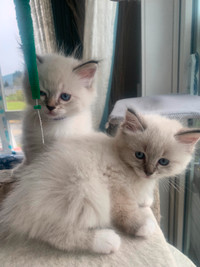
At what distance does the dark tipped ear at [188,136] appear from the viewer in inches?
27.7

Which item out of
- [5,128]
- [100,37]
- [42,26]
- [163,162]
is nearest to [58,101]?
[163,162]

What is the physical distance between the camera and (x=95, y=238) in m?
0.63

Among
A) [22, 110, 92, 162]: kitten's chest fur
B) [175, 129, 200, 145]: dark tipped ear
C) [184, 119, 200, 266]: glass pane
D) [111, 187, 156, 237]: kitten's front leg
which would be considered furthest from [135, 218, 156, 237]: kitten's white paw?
[184, 119, 200, 266]: glass pane

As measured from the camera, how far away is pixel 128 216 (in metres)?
0.69

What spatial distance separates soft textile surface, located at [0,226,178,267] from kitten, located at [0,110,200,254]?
0.02 metres

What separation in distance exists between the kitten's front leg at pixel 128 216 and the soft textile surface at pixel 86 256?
0.11ft

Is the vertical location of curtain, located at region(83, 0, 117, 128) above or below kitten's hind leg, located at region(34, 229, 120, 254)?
above

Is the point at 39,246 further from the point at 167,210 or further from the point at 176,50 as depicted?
the point at 176,50

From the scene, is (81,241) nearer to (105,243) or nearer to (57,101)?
(105,243)

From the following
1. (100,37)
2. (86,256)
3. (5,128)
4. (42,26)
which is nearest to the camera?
(86,256)

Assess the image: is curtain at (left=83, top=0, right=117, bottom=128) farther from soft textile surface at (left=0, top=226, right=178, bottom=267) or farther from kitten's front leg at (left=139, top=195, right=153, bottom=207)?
soft textile surface at (left=0, top=226, right=178, bottom=267)

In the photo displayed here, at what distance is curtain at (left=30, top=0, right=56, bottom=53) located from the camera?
1.68m

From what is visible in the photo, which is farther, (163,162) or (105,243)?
(163,162)

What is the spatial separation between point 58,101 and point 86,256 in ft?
1.58
